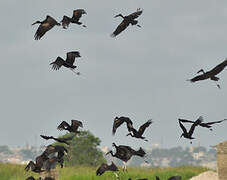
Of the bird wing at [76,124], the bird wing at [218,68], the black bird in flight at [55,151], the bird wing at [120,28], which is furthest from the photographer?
the bird wing at [120,28]

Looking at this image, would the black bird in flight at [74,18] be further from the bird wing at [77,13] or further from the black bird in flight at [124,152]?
the black bird in flight at [124,152]

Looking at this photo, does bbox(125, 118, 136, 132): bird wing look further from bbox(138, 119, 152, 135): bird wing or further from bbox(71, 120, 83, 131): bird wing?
bbox(71, 120, 83, 131): bird wing

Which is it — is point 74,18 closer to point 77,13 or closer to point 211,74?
point 77,13

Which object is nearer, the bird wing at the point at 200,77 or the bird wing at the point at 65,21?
the bird wing at the point at 200,77

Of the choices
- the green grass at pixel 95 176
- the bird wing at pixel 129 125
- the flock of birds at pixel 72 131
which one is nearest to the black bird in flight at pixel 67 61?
the flock of birds at pixel 72 131

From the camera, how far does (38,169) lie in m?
8.25

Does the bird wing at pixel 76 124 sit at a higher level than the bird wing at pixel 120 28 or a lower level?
lower

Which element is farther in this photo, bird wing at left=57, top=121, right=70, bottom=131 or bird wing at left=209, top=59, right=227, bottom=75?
bird wing at left=57, top=121, right=70, bottom=131

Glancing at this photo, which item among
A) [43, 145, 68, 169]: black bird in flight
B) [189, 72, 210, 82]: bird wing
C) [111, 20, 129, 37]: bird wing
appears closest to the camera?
[189, 72, 210, 82]: bird wing

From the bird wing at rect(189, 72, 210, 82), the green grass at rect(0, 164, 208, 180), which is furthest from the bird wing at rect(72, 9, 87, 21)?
the green grass at rect(0, 164, 208, 180)

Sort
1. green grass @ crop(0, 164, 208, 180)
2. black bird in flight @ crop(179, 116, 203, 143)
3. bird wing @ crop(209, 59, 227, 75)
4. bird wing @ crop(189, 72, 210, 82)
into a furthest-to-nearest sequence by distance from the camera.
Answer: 1. green grass @ crop(0, 164, 208, 180)
2. black bird in flight @ crop(179, 116, 203, 143)
3. bird wing @ crop(189, 72, 210, 82)
4. bird wing @ crop(209, 59, 227, 75)

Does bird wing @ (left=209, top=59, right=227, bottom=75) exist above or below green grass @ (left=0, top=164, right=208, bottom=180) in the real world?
below

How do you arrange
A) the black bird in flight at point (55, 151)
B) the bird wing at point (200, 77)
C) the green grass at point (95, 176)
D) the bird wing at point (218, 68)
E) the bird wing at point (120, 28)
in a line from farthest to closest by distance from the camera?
the green grass at point (95, 176)
the bird wing at point (120, 28)
the black bird in flight at point (55, 151)
the bird wing at point (200, 77)
the bird wing at point (218, 68)

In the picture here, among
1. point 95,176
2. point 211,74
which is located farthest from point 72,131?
point 95,176
